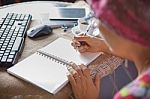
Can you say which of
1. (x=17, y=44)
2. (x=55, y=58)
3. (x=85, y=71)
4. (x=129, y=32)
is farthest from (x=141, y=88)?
(x=17, y=44)

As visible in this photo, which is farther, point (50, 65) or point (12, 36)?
point (12, 36)

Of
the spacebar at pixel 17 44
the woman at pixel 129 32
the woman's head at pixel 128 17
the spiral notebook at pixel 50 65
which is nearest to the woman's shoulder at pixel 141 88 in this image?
the woman at pixel 129 32

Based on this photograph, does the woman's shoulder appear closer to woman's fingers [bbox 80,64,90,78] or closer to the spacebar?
woman's fingers [bbox 80,64,90,78]

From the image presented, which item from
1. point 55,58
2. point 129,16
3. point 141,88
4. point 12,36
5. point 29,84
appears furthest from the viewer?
point 12,36

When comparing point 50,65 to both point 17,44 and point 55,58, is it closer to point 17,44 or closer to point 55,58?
point 55,58

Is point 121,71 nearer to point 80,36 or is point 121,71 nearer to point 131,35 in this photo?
point 80,36

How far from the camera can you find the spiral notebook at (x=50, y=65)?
0.96 m

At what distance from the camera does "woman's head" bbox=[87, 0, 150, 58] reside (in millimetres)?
557

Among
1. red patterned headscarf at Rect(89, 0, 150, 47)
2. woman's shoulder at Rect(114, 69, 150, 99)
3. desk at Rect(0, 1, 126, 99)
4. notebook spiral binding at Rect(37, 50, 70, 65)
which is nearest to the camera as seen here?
red patterned headscarf at Rect(89, 0, 150, 47)

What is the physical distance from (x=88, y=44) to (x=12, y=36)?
1.07 ft

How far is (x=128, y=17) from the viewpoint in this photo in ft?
1.83

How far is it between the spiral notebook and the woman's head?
42 cm

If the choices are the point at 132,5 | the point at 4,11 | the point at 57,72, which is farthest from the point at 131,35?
the point at 4,11

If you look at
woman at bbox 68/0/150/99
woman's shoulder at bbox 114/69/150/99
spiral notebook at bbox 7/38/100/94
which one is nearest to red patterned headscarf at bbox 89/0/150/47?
woman at bbox 68/0/150/99
